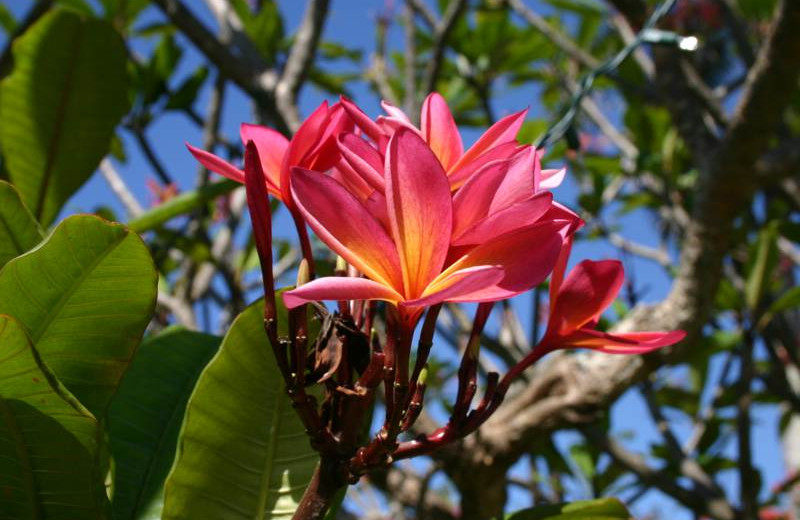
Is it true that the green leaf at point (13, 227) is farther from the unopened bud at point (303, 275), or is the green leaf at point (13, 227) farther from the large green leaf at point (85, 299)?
the unopened bud at point (303, 275)

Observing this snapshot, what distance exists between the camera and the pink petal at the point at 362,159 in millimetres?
476

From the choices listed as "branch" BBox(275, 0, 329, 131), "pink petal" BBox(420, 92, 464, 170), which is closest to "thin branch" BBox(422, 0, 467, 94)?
"branch" BBox(275, 0, 329, 131)

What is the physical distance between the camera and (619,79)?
A: 2.28 metres

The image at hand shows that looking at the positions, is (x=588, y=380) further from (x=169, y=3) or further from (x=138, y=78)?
(x=138, y=78)

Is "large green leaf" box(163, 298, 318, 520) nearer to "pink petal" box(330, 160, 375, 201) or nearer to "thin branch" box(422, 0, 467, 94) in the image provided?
"pink petal" box(330, 160, 375, 201)

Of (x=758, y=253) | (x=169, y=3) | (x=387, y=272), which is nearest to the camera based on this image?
(x=387, y=272)

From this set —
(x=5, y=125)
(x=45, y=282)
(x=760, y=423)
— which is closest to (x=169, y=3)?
(x=5, y=125)

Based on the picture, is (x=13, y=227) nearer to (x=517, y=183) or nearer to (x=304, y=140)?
(x=304, y=140)

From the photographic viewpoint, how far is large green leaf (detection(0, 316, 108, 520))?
442 mm

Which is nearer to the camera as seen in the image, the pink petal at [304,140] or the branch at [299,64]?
the pink petal at [304,140]

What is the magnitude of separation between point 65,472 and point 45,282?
121 mm

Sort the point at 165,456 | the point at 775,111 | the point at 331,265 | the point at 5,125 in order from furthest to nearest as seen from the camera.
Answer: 1. the point at 775,111
2. the point at 331,265
3. the point at 5,125
4. the point at 165,456

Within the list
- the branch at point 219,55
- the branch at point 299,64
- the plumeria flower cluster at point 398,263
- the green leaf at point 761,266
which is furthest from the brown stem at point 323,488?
the green leaf at point 761,266

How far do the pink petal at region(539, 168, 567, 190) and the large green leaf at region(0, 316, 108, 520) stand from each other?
34cm
